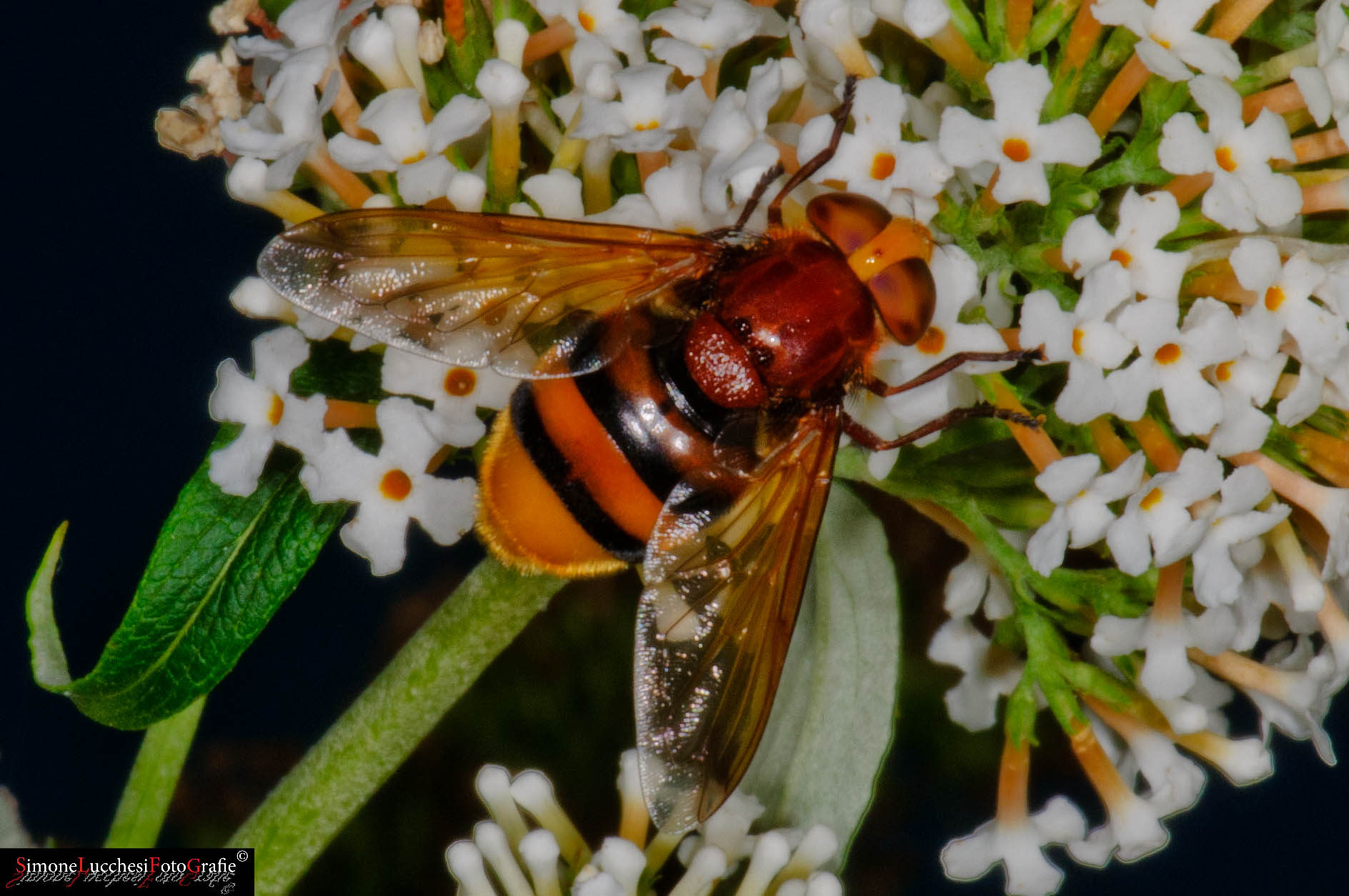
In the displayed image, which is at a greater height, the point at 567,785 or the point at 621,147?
the point at 621,147

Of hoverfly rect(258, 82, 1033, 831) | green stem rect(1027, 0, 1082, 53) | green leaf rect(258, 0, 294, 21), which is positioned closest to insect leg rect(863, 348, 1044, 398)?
hoverfly rect(258, 82, 1033, 831)

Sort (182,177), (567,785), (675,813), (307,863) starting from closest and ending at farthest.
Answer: (675,813), (307,863), (182,177), (567,785)

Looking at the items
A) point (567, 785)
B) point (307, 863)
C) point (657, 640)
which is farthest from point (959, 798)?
point (657, 640)

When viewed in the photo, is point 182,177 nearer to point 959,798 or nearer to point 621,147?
point 621,147

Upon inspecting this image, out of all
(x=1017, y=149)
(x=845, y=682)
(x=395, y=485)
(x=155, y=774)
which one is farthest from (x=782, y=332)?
(x=155, y=774)

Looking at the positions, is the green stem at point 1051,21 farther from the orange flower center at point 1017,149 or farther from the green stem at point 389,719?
the green stem at point 389,719

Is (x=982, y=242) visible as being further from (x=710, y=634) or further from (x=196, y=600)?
(x=196, y=600)
